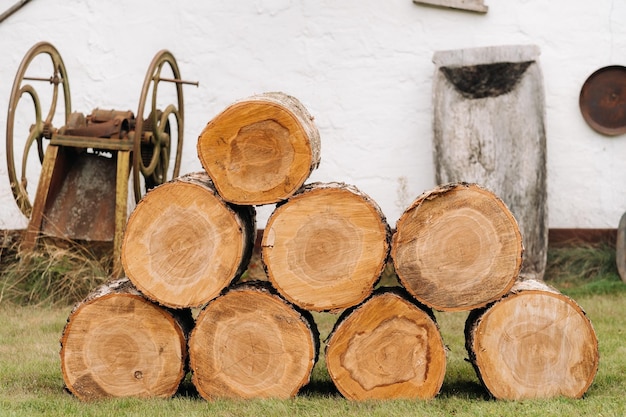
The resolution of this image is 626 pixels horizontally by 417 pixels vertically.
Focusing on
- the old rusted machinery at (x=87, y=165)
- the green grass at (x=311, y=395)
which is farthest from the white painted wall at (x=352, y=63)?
the green grass at (x=311, y=395)

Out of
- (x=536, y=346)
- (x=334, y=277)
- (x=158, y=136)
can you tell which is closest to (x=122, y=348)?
(x=334, y=277)

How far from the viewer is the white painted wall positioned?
795 centimetres

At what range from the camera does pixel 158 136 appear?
7.34 meters

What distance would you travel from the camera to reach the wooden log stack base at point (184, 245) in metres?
4.39

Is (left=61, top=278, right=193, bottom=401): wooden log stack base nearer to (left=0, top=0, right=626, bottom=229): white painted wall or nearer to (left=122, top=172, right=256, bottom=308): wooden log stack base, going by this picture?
(left=122, top=172, right=256, bottom=308): wooden log stack base

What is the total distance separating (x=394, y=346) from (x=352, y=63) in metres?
4.19

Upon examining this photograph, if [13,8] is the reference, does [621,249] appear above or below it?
below

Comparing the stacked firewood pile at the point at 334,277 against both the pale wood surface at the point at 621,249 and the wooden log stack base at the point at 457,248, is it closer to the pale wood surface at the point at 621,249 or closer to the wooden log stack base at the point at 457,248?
the wooden log stack base at the point at 457,248

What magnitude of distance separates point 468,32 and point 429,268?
13.6 feet

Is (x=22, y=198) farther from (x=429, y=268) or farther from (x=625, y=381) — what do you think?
(x=625, y=381)

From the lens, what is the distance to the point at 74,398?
4.57 meters

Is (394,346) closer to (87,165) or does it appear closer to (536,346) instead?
(536,346)

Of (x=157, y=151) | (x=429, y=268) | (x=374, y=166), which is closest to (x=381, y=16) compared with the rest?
(x=374, y=166)

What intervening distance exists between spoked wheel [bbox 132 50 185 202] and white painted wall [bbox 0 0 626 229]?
0.21 meters
